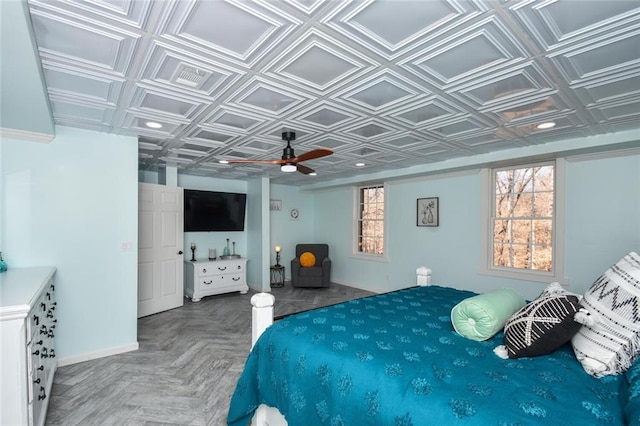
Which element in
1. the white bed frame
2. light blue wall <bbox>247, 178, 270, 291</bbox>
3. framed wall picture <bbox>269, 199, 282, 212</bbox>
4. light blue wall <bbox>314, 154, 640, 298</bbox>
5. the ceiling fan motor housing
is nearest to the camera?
the white bed frame

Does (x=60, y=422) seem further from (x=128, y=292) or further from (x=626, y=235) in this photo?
(x=626, y=235)

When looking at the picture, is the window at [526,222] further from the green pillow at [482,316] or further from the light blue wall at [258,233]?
the light blue wall at [258,233]

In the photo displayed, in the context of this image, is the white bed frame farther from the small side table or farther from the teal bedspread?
the small side table

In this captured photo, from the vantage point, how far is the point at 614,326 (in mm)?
1371

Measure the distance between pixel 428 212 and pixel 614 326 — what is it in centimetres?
388

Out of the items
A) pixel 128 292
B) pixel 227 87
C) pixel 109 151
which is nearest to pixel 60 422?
pixel 128 292

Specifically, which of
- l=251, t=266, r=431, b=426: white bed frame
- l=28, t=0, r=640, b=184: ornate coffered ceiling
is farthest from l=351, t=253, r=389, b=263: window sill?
l=251, t=266, r=431, b=426: white bed frame

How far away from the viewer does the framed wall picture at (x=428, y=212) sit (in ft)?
16.6

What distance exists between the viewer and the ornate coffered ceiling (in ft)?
4.79

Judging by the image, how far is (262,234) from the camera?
6078mm

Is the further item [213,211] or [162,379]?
[213,211]

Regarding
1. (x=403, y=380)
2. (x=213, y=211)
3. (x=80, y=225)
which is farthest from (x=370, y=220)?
(x=403, y=380)

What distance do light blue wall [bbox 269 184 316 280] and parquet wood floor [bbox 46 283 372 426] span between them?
8.97 ft

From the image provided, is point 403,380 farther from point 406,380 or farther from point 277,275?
point 277,275
